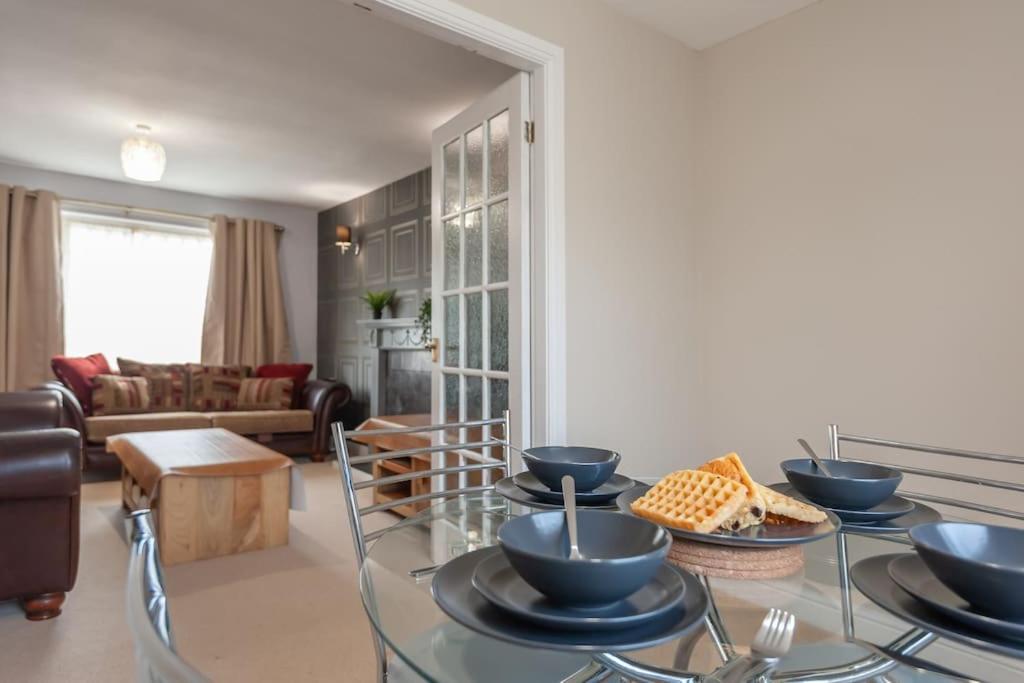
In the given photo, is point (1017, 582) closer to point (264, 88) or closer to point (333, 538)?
point (333, 538)

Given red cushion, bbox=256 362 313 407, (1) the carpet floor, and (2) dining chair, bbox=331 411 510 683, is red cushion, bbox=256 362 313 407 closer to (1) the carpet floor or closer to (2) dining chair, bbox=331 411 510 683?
(2) dining chair, bbox=331 411 510 683

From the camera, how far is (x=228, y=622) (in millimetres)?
2365

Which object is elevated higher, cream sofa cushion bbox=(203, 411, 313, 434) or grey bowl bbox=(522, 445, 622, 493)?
grey bowl bbox=(522, 445, 622, 493)

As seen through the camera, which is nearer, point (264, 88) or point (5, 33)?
point (5, 33)

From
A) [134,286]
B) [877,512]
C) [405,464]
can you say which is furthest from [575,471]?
[134,286]

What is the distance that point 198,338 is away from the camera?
6281mm

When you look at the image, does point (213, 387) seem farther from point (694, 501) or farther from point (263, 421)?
point (694, 501)

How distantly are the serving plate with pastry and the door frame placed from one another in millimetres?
1445

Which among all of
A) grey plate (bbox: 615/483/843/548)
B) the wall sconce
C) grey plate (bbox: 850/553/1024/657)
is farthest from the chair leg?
the wall sconce

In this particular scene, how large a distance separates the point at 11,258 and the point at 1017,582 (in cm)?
664

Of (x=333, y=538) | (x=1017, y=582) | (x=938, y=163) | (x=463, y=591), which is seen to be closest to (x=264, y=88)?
(x=333, y=538)

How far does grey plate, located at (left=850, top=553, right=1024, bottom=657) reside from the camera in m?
0.57

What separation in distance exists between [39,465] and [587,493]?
212cm

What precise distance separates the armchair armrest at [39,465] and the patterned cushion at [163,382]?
3.41 m
